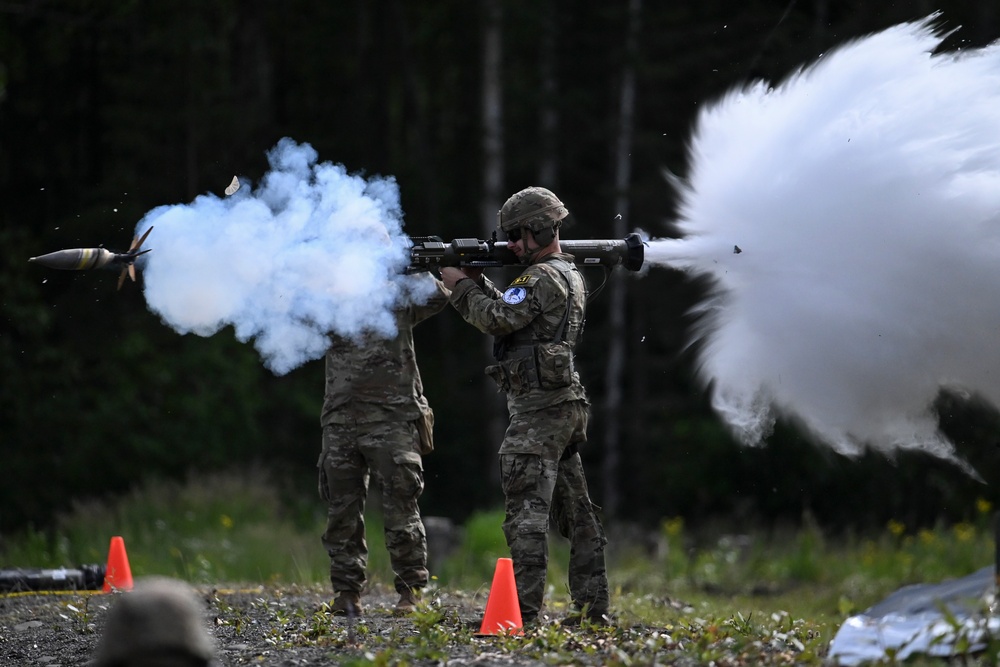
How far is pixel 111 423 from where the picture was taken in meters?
18.4

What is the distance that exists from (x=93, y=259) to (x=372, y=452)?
2.11 m

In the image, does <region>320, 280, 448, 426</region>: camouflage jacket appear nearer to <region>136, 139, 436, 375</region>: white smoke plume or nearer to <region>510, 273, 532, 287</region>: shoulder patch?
<region>136, 139, 436, 375</region>: white smoke plume

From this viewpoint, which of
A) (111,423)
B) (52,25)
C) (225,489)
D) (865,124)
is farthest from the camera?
(52,25)

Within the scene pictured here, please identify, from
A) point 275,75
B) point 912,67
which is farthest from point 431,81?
point 912,67

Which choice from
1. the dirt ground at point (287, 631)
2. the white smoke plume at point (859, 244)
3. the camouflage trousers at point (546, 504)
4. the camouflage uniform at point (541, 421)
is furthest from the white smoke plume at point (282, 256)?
the white smoke plume at point (859, 244)

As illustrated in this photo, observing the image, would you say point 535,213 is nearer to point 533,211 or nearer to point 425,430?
point 533,211

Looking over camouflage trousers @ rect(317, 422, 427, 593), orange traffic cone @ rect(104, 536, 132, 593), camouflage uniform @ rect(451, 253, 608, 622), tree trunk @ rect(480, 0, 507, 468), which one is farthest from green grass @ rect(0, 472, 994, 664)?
tree trunk @ rect(480, 0, 507, 468)

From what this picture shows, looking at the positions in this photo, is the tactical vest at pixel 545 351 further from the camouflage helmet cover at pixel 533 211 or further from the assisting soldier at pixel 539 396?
the camouflage helmet cover at pixel 533 211

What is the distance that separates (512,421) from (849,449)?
2.73 m

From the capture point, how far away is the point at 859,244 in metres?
8.77

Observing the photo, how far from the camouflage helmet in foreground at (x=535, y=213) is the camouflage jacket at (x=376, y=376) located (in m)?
0.79

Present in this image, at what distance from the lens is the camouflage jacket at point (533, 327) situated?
24.0 ft

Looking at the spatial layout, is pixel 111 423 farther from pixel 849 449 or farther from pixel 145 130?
pixel 849 449

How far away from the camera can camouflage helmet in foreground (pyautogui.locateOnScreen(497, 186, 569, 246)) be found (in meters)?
7.59
